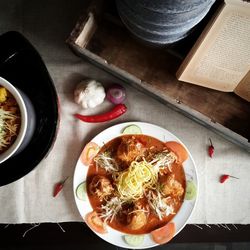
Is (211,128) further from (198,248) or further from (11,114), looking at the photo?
(11,114)

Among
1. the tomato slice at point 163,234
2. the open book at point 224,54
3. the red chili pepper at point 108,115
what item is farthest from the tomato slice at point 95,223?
the open book at point 224,54

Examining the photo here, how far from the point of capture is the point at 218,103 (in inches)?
36.3

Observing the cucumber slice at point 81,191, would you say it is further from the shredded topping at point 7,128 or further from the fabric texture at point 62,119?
the shredded topping at point 7,128

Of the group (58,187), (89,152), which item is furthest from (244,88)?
(58,187)

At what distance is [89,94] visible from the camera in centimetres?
94

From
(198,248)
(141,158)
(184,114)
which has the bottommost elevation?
(198,248)

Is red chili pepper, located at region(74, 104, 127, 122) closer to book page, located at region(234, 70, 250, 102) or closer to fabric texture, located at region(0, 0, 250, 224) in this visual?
fabric texture, located at region(0, 0, 250, 224)

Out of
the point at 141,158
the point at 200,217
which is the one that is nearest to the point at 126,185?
the point at 141,158

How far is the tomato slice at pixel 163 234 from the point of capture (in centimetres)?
96

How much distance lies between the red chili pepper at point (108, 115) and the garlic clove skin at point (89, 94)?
1.0 inches

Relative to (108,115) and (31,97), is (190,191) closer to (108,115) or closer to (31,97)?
(108,115)

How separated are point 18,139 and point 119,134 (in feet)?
0.82

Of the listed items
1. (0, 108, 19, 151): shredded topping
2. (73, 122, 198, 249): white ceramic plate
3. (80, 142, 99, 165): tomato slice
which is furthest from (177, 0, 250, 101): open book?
(0, 108, 19, 151): shredded topping

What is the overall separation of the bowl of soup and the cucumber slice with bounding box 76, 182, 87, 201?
0.19 meters
